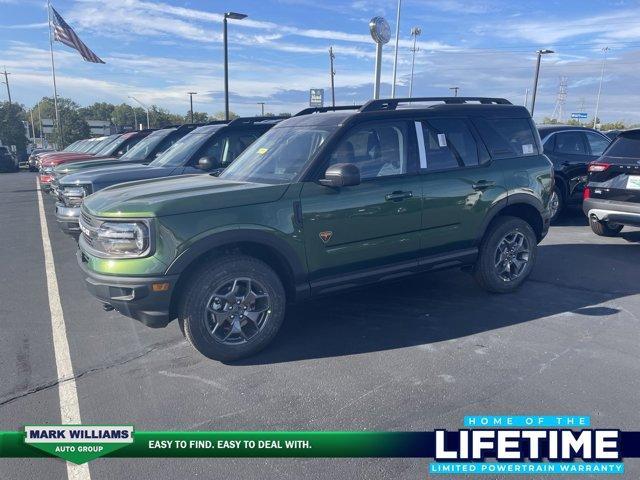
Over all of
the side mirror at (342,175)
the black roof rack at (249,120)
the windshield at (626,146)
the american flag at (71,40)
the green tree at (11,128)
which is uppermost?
Result: the american flag at (71,40)

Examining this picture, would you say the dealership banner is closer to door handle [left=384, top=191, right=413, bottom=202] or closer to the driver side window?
door handle [left=384, top=191, right=413, bottom=202]

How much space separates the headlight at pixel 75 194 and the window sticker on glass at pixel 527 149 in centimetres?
568

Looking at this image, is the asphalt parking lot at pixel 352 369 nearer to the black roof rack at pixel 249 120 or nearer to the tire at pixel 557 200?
the tire at pixel 557 200

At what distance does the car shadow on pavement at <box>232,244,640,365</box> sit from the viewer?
14.5 ft

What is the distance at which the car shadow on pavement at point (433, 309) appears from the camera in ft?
14.5

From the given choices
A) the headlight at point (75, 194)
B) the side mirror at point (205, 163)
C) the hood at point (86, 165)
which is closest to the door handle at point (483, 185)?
the side mirror at point (205, 163)

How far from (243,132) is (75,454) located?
6289 millimetres

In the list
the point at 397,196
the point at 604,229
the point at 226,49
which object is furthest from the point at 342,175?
the point at 226,49

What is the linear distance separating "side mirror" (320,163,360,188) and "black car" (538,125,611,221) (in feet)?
21.3

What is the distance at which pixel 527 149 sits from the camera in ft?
18.9

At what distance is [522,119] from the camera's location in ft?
18.9

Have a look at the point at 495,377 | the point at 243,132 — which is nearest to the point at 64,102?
the point at 243,132

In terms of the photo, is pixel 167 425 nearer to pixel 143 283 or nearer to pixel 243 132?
pixel 143 283

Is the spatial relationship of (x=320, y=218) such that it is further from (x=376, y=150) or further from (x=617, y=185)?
(x=617, y=185)
